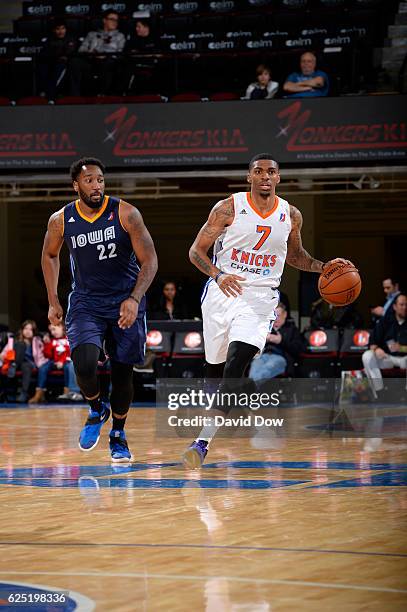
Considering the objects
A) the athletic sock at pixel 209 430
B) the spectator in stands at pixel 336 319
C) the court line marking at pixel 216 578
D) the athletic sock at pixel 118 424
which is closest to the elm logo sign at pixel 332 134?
the spectator in stands at pixel 336 319

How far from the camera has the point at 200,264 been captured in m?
6.87

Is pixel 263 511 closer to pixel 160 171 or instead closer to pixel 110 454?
pixel 110 454

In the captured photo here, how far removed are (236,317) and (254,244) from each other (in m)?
0.49

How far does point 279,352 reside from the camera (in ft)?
45.1

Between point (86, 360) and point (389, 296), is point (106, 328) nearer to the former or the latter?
point (86, 360)

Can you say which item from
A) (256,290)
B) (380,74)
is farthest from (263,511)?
(380,74)

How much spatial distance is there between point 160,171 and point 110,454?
9.49 metres

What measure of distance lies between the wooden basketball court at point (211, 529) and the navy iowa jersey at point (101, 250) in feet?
3.72

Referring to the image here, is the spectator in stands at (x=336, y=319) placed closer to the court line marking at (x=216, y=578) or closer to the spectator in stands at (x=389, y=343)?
the spectator in stands at (x=389, y=343)

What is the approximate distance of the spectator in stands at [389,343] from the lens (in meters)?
12.9

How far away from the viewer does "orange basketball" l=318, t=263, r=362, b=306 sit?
24.1ft

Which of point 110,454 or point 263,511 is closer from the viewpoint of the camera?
point 263,511

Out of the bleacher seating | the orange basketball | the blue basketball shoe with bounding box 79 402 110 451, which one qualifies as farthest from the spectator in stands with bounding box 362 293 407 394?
the blue basketball shoe with bounding box 79 402 110 451

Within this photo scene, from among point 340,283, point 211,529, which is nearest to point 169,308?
point 340,283
